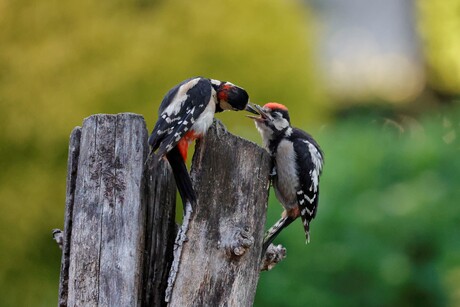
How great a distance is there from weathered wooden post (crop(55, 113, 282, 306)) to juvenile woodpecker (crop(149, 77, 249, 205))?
0.16 ft

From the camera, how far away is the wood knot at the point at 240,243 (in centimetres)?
319

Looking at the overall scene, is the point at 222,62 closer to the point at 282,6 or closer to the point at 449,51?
the point at 282,6

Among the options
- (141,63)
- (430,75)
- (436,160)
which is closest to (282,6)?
(141,63)

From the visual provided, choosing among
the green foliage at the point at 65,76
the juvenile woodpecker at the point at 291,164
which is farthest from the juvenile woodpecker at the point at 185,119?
the green foliage at the point at 65,76

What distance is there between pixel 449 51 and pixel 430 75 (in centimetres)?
168

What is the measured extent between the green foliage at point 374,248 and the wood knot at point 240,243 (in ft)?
9.81

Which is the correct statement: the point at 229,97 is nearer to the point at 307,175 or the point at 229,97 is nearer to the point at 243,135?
the point at 307,175

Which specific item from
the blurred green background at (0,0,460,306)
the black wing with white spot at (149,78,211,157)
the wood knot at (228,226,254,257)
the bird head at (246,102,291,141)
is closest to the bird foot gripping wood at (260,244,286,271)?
the wood knot at (228,226,254,257)

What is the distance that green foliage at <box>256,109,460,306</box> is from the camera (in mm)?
6207

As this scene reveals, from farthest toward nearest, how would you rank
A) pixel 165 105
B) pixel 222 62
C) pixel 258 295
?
1. pixel 222 62
2. pixel 258 295
3. pixel 165 105

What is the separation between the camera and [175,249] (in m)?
3.22

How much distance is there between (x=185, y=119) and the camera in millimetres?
3359

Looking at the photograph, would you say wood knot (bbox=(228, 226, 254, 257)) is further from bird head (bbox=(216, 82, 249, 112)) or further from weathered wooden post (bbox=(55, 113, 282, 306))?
bird head (bbox=(216, 82, 249, 112))

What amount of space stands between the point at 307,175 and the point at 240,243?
1.15 m
